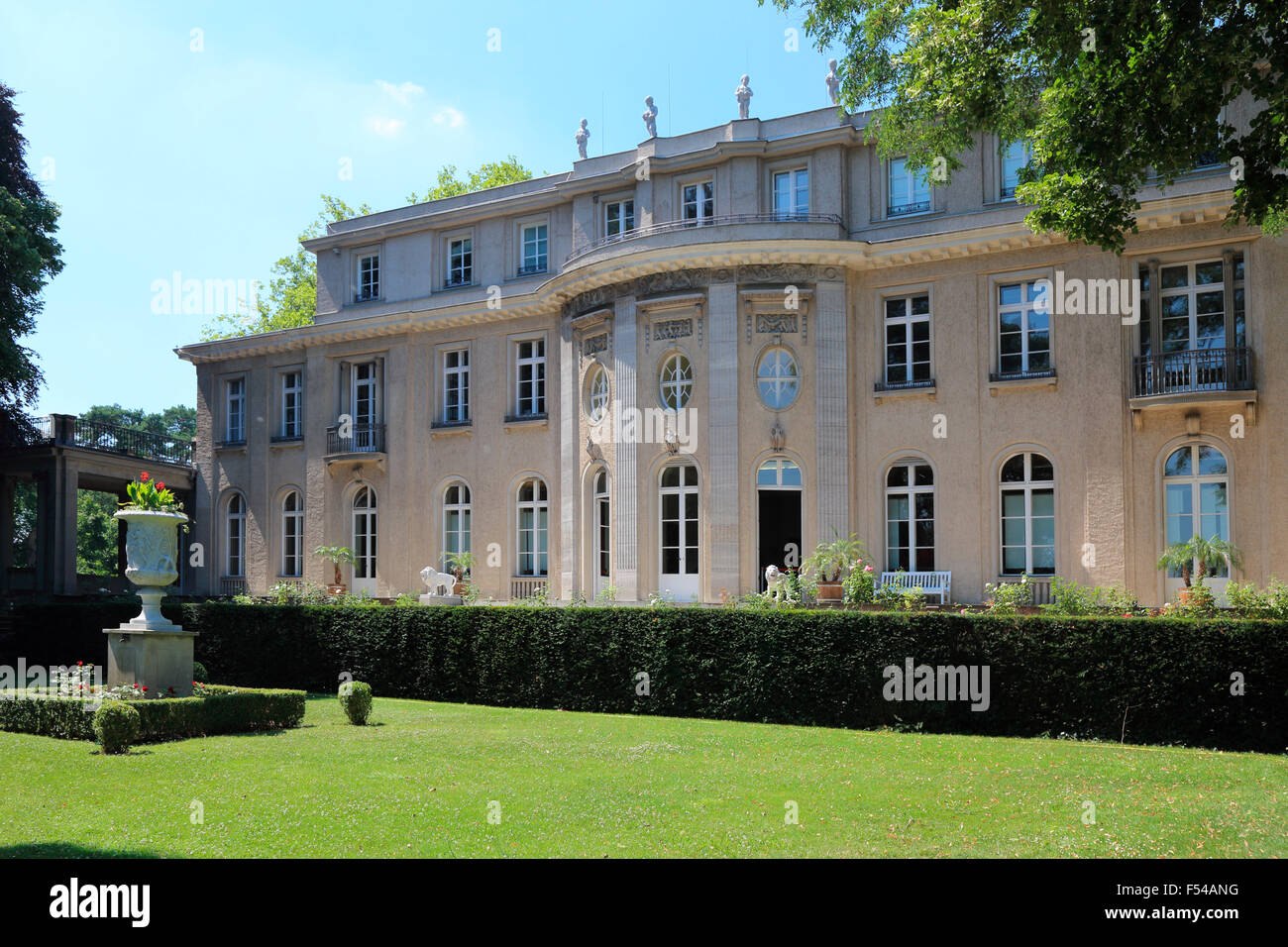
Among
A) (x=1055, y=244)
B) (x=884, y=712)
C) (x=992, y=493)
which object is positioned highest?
(x=1055, y=244)

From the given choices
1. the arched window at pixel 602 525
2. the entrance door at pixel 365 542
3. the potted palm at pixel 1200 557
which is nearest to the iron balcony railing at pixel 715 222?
the arched window at pixel 602 525

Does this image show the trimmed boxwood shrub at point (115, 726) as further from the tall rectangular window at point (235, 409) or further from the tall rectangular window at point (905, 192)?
the tall rectangular window at point (235, 409)

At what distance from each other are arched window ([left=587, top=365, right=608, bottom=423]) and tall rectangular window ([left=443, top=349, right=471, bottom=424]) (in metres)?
5.22

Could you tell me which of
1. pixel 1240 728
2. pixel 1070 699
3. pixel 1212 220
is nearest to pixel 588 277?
pixel 1212 220

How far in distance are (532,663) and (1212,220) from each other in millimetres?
15991

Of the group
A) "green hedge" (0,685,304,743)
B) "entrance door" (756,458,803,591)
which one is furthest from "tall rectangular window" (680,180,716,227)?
"green hedge" (0,685,304,743)

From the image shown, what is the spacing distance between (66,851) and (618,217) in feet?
74.8

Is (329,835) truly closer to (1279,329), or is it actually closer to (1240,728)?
(1240,728)

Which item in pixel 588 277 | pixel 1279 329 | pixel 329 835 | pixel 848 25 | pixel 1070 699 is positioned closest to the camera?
pixel 329 835

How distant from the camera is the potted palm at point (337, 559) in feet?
101

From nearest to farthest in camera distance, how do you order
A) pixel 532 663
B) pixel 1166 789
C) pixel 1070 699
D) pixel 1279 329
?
pixel 1166 789, pixel 1070 699, pixel 532 663, pixel 1279 329

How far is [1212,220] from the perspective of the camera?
21406 millimetres

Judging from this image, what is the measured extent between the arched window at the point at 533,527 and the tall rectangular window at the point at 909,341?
1005 cm

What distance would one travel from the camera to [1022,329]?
23.6 metres
